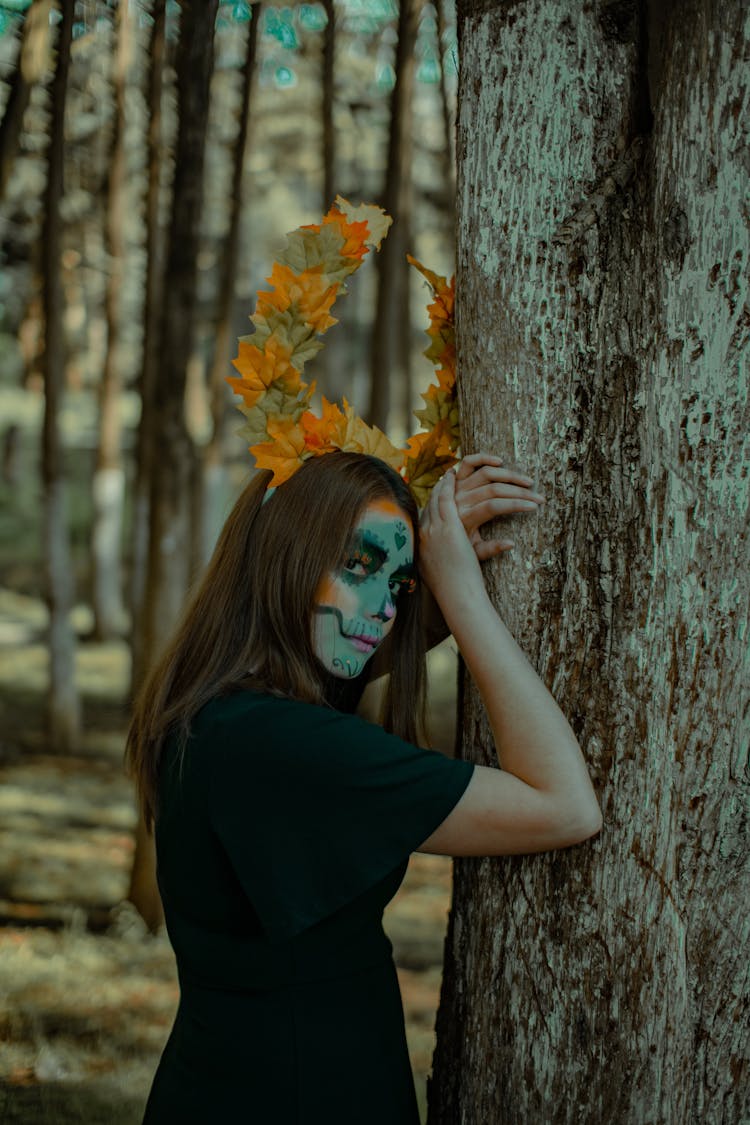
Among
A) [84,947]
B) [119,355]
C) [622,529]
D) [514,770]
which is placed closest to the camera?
[514,770]

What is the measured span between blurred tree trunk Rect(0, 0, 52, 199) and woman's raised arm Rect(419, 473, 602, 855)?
5.91 m

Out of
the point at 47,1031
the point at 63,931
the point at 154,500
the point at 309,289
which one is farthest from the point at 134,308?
the point at 309,289

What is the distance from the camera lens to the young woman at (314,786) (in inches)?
71.2

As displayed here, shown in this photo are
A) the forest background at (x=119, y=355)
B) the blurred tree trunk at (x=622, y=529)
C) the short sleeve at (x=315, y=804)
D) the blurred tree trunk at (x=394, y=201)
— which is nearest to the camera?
the short sleeve at (x=315, y=804)

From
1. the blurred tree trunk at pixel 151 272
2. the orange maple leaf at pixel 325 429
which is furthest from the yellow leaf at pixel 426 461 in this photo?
the blurred tree trunk at pixel 151 272

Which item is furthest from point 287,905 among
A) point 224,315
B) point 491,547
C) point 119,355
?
point 119,355

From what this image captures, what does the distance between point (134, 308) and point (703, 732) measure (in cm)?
1644

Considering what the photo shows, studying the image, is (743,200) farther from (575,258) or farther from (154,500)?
(154,500)

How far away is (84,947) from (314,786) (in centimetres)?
462

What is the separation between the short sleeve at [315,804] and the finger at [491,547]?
0.48 metres

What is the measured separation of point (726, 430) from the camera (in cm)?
195

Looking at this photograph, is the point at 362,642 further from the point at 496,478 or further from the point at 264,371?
the point at 264,371

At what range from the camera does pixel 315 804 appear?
1.80 metres

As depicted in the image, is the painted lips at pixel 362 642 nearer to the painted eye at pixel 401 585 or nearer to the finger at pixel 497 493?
the painted eye at pixel 401 585
